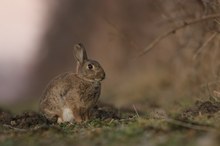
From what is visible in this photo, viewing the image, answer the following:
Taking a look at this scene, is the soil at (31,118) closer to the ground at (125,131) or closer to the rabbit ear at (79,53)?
the ground at (125,131)

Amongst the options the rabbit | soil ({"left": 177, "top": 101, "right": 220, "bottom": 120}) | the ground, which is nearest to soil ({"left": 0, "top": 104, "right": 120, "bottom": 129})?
the ground

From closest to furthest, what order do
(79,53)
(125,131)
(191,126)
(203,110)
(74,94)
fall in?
(191,126), (125,131), (203,110), (74,94), (79,53)

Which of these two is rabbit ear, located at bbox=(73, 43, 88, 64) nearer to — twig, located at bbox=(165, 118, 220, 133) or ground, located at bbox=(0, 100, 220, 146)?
ground, located at bbox=(0, 100, 220, 146)

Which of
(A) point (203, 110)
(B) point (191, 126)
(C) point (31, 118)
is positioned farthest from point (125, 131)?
(C) point (31, 118)

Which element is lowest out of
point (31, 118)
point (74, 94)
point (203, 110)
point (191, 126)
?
point (191, 126)

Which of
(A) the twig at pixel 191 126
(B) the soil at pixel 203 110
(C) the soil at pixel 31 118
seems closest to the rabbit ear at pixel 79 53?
(C) the soil at pixel 31 118

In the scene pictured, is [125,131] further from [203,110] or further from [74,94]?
[74,94]

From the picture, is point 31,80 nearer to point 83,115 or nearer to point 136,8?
point 136,8

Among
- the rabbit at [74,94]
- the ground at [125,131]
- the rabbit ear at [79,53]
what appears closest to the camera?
the ground at [125,131]
